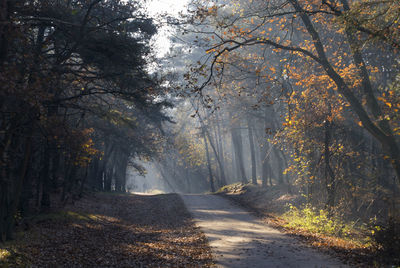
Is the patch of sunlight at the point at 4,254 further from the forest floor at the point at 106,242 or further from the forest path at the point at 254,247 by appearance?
the forest path at the point at 254,247

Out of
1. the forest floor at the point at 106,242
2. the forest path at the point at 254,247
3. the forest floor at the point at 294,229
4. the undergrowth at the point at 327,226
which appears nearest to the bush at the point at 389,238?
the forest floor at the point at 294,229

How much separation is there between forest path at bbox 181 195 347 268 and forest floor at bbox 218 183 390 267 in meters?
0.43

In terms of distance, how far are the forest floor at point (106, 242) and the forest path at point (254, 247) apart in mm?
497

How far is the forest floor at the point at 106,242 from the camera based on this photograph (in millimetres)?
9742

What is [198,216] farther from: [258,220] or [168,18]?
[168,18]

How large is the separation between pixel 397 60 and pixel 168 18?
44.7 ft

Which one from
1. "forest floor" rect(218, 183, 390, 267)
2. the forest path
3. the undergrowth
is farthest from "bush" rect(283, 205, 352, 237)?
the forest path

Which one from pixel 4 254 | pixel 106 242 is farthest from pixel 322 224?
pixel 4 254

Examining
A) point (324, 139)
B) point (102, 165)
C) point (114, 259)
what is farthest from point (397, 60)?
point (102, 165)

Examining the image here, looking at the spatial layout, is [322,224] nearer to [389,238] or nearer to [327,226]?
[327,226]

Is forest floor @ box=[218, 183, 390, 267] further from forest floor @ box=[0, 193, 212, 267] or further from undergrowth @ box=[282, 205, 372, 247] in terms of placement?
forest floor @ box=[0, 193, 212, 267]

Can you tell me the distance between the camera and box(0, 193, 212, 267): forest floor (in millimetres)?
9742

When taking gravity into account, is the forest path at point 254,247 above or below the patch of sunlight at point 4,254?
below

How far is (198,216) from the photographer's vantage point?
19.6 metres
